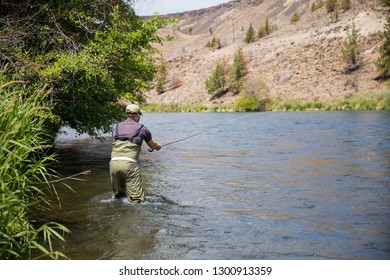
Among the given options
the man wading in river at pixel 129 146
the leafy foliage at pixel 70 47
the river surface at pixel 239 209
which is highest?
the leafy foliage at pixel 70 47

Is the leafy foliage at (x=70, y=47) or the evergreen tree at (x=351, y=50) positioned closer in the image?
the leafy foliage at (x=70, y=47)

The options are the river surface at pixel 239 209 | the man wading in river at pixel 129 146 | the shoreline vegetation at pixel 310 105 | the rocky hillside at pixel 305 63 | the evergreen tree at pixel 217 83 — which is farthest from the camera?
the evergreen tree at pixel 217 83

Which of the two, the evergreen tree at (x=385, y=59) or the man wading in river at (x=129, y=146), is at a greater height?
the evergreen tree at (x=385, y=59)

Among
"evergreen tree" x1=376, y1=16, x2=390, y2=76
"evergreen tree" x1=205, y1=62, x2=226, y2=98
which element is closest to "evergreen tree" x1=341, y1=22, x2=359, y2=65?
"evergreen tree" x1=376, y1=16, x2=390, y2=76

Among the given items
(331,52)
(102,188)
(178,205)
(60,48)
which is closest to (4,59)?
(60,48)

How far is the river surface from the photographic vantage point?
627 centimetres

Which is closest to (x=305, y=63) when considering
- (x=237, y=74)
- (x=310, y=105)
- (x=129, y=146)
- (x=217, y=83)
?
(x=237, y=74)

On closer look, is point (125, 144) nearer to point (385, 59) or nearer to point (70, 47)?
point (70, 47)

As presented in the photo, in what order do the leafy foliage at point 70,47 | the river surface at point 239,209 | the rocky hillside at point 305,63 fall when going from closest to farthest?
1. the river surface at point 239,209
2. the leafy foliage at point 70,47
3. the rocky hillside at point 305,63

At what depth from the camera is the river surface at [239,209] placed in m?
6.27

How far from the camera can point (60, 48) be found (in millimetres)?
11258

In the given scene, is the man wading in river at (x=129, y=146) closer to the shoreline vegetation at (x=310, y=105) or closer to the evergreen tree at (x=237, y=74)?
the shoreline vegetation at (x=310, y=105)

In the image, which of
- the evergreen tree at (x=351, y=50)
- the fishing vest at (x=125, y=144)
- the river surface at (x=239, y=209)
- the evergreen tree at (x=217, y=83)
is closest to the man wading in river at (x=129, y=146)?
the fishing vest at (x=125, y=144)

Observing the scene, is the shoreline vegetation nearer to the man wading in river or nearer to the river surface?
the river surface
